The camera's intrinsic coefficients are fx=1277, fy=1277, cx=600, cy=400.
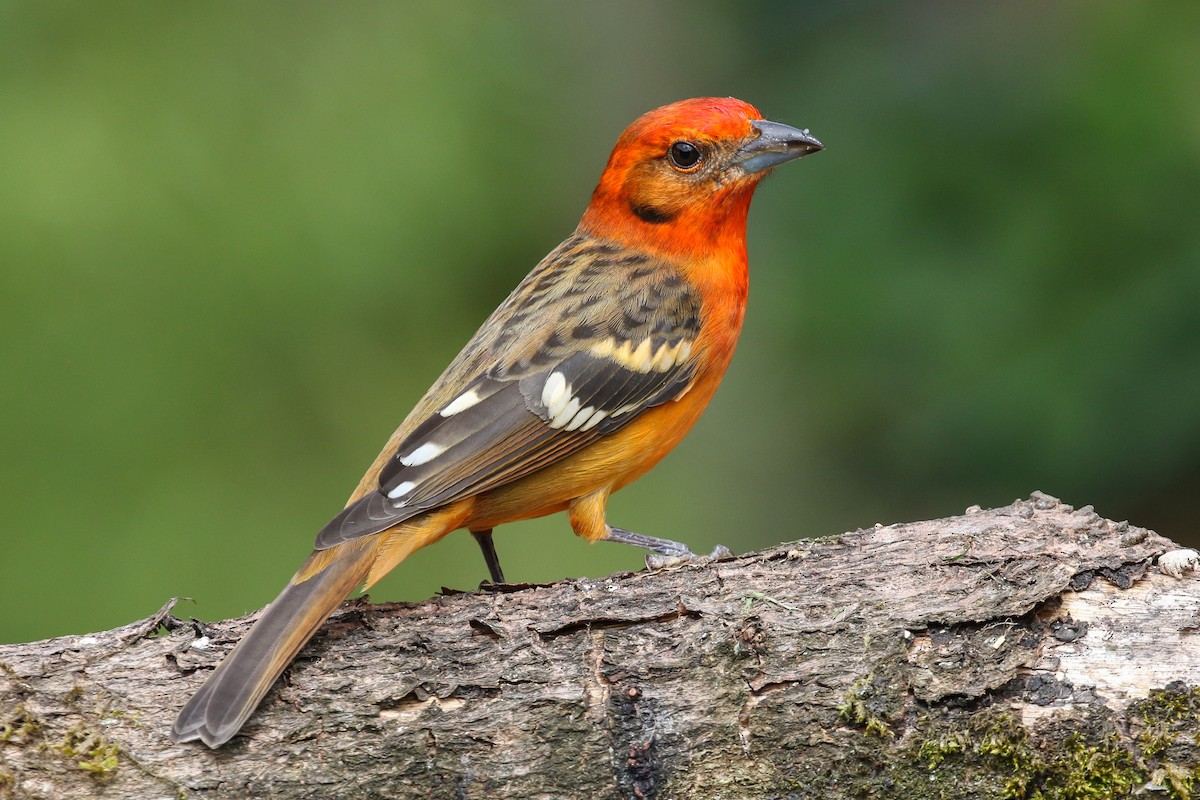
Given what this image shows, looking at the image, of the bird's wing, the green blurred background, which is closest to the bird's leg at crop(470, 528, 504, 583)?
the bird's wing

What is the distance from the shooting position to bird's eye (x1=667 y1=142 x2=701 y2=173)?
18.3 feet

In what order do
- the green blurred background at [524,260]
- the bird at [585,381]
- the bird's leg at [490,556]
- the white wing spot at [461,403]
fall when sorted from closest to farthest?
the bird at [585,381], the white wing spot at [461,403], the bird's leg at [490,556], the green blurred background at [524,260]

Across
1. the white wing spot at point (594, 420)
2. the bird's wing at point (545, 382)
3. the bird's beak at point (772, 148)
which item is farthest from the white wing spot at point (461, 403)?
the bird's beak at point (772, 148)

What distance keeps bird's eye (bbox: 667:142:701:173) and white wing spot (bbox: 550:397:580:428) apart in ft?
4.26

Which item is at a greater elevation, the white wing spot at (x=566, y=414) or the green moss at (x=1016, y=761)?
the white wing spot at (x=566, y=414)

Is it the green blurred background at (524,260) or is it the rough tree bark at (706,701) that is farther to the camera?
the green blurred background at (524,260)

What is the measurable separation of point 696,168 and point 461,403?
1.56 m

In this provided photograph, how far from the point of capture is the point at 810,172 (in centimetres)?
796

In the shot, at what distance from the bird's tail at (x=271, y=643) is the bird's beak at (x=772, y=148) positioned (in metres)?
2.38

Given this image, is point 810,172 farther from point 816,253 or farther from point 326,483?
point 326,483

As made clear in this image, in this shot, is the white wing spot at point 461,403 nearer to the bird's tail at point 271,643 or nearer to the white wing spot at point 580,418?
the white wing spot at point 580,418

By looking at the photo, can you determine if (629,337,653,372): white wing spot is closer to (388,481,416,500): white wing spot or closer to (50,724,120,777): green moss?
(388,481,416,500): white wing spot

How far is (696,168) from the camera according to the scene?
18.3 feet

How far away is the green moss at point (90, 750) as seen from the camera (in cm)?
362
